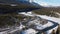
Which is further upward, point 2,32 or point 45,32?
point 2,32

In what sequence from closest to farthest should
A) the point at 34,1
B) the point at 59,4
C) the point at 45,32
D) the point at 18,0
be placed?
the point at 45,32 → the point at 18,0 → the point at 59,4 → the point at 34,1

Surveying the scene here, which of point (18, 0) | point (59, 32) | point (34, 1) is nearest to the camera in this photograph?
point (59, 32)

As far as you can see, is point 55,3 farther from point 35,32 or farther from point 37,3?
point 35,32

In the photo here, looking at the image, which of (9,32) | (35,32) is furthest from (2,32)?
(35,32)

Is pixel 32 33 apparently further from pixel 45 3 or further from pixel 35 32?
pixel 45 3

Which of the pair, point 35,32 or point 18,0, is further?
point 18,0

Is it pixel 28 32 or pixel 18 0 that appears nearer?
pixel 28 32

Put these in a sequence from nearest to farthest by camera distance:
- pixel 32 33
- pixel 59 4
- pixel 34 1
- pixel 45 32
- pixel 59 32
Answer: pixel 59 32 → pixel 32 33 → pixel 45 32 → pixel 59 4 → pixel 34 1

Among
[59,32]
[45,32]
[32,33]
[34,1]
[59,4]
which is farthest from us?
[34,1]

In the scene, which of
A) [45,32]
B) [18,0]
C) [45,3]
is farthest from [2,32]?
[45,3]
